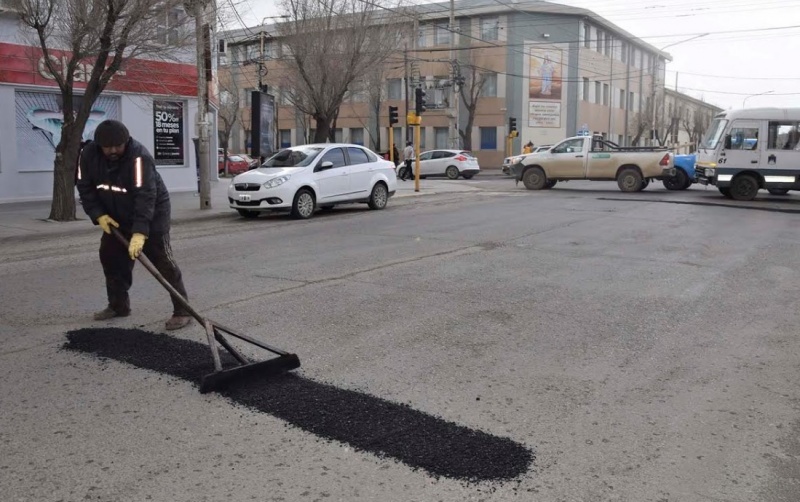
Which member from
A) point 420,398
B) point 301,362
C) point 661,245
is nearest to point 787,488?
point 420,398

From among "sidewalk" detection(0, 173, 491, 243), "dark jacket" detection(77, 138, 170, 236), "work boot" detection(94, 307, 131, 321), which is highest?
"dark jacket" detection(77, 138, 170, 236)

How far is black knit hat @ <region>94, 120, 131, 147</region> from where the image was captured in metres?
5.53

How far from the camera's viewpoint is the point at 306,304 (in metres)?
7.04

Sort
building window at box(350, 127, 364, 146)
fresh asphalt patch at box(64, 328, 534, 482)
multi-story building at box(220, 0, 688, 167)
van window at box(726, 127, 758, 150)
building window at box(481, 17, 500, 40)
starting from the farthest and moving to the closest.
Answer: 1. building window at box(350, 127, 364, 146)
2. building window at box(481, 17, 500, 40)
3. multi-story building at box(220, 0, 688, 167)
4. van window at box(726, 127, 758, 150)
5. fresh asphalt patch at box(64, 328, 534, 482)

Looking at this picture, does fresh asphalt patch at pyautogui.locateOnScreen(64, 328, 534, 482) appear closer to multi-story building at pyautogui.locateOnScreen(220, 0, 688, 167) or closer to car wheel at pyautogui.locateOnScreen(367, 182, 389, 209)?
car wheel at pyautogui.locateOnScreen(367, 182, 389, 209)

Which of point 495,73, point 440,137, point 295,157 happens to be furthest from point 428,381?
point 440,137

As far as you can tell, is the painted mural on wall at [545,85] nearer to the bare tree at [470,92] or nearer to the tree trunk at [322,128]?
the bare tree at [470,92]

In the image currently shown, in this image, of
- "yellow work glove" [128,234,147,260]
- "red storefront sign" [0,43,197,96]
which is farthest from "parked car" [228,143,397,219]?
"yellow work glove" [128,234,147,260]

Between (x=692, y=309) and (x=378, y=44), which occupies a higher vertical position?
(x=378, y=44)

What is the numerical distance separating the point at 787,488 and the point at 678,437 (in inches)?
25.8

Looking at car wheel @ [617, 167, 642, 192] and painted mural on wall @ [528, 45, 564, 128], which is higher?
painted mural on wall @ [528, 45, 564, 128]

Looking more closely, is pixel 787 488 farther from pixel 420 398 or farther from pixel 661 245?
pixel 661 245

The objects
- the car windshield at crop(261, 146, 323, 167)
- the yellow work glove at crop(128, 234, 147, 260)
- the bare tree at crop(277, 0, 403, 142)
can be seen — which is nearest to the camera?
the yellow work glove at crop(128, 234, 147, 260)

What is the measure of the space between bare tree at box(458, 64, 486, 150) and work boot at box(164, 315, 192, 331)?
147ft
